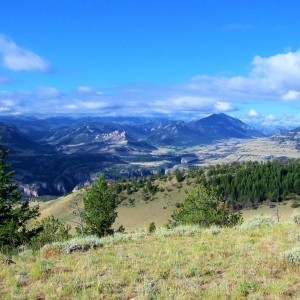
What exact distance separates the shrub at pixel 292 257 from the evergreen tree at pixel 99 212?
183 ft

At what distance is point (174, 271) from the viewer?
13047mm

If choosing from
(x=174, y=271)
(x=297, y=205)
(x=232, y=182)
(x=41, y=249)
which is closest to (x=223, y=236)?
(x=174, y=271)

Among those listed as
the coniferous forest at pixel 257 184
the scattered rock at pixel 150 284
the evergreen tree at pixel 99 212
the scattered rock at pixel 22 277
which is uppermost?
the scattered rock at pixel 150 284

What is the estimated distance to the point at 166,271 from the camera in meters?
13.1

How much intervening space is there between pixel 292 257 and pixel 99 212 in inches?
2250

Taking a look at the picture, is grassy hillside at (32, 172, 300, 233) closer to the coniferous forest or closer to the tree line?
the coniferous forest

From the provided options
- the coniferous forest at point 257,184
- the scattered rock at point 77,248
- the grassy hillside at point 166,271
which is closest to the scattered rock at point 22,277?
the grassy hillside at point 166,271

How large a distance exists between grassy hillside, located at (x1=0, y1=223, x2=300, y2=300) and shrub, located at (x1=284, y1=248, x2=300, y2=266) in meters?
0.12

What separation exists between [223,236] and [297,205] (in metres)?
145

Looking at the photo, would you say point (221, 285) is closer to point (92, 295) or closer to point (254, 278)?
point (254, 278)

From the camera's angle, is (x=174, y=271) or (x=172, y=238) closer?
(x=174, y=271)

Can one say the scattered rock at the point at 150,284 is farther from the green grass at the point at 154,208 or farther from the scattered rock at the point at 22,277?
the green grass at the point at 154,208

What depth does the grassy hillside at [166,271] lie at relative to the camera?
11016mm

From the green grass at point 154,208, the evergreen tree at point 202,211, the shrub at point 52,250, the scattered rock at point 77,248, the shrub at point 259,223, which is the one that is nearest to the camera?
the shrub at point 52,250
